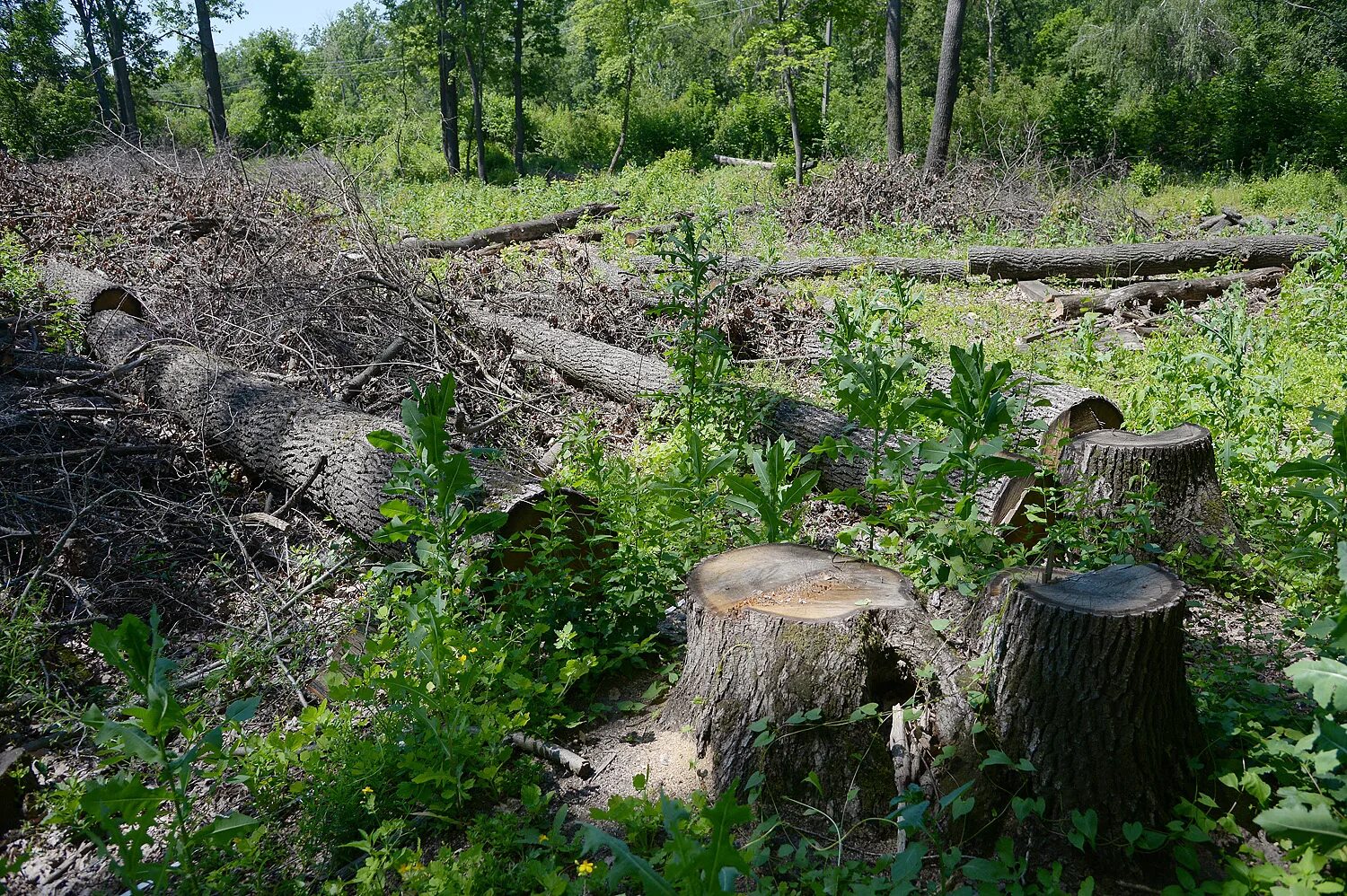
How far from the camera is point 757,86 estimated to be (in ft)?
123

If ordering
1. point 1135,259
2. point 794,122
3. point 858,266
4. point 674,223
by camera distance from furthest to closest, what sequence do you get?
point 794,122 < point 674,223 < point 858,266 < point 1135,259

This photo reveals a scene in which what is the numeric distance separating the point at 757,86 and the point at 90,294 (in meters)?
34.2

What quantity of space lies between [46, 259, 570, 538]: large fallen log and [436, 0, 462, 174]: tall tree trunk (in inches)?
855

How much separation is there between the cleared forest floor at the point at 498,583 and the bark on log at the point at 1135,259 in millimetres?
470

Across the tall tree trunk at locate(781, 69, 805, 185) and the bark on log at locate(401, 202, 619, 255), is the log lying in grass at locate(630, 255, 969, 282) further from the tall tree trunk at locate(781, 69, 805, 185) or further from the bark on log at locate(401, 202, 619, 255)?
the tall tree trunk at locate(781, 69, 805, 185)

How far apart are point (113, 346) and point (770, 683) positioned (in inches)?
269

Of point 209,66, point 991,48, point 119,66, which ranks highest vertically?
point 991,48

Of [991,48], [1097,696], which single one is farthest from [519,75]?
[1097,696]

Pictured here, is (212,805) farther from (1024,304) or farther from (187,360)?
(1024,304)

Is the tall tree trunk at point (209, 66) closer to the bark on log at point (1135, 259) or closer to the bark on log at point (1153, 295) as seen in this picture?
the bark on log at point (1135, 259)

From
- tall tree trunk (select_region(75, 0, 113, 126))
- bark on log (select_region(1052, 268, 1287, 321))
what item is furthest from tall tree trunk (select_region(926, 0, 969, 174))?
tall tree trunk (select_region(75, 0, 113, 126))

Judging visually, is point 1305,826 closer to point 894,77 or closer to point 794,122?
point 794,122

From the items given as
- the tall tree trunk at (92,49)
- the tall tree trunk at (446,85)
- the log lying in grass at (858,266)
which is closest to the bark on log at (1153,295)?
the log lying in grass at (858,266)

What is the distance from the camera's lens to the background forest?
22.1 metres
